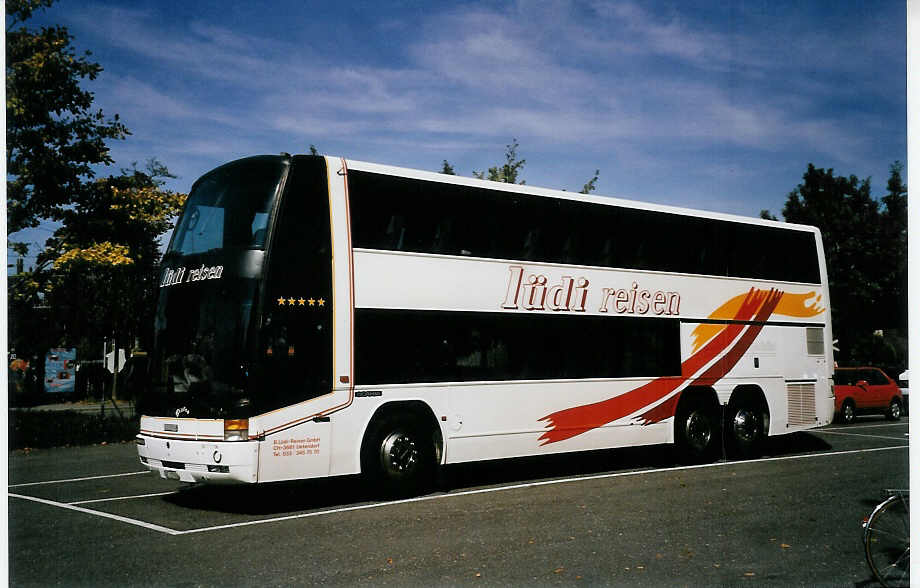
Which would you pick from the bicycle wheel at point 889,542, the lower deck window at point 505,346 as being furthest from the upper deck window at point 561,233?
the bicycle wheel at point 889,542

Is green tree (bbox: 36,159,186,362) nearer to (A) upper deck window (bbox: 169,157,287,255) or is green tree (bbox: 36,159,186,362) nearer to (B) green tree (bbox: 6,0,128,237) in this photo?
(B) green tree (bbox: 6,0,128,237)

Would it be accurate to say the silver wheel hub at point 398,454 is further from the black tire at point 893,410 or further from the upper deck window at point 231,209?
the black tire at point 893,410

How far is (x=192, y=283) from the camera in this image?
401 inches

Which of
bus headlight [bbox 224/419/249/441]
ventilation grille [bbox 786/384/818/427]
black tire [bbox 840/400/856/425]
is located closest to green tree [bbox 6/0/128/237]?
bus headlight [bbox 224/419/249/441]

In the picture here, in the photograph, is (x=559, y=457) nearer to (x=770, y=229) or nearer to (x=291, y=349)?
(x=770, y=229)

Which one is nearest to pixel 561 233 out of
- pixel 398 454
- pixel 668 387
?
pixel 668 387

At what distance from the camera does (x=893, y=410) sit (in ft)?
85.2

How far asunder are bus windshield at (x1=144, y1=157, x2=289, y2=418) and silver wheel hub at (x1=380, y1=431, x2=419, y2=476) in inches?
75.3

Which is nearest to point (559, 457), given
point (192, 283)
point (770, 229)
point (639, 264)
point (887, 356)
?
point (639, 264)

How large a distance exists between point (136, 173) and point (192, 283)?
1131 centimetres

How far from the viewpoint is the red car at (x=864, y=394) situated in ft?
79.8

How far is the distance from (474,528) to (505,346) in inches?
144

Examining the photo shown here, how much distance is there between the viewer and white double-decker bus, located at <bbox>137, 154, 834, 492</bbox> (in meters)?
9.81

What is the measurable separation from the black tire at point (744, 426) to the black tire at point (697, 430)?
307 mm
